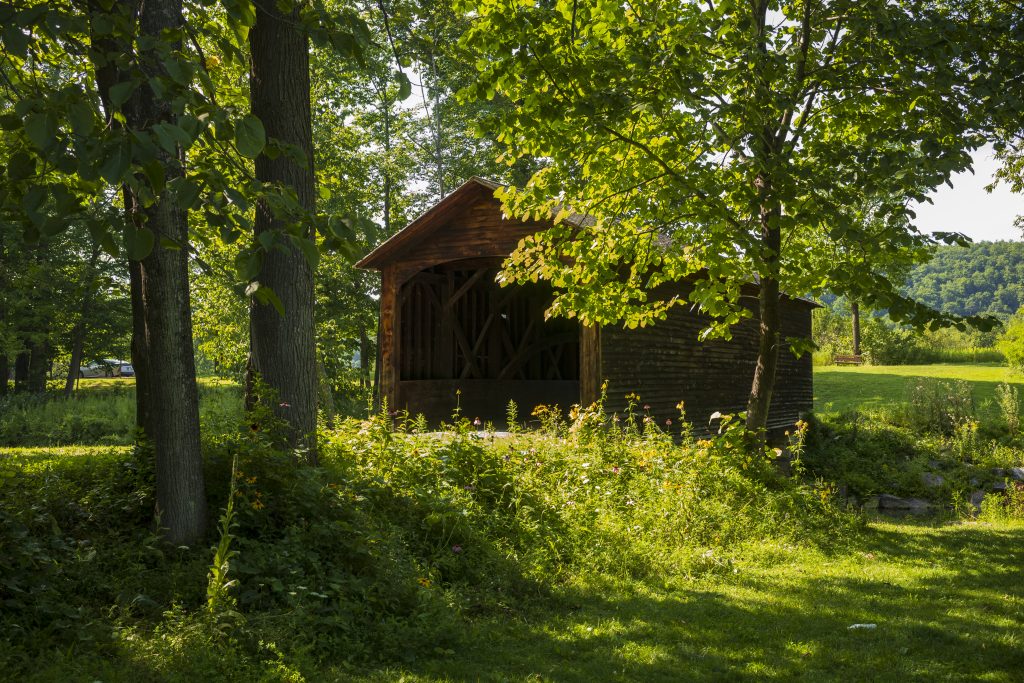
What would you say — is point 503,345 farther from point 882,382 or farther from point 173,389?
point 882,382

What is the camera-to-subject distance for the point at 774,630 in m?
5.41

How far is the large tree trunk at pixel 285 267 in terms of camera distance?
6.62m

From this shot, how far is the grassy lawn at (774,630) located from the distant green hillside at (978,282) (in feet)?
346

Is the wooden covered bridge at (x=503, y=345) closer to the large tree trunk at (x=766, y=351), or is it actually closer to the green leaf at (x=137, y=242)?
the large tree trunk at (x=766, y=351)

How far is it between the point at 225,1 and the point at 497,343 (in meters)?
15.6

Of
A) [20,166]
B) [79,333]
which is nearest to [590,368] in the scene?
[20,166]

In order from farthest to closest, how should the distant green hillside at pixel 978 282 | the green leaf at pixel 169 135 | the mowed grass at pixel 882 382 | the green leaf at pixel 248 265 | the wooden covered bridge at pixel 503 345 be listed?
the distant green hillside at pixel 978 282, the mowed grass at pixel 882 382, the wooden covered bridge at pixel 503 345, the green leaf at pixel 248 265, the green leaf at pixel 169 135

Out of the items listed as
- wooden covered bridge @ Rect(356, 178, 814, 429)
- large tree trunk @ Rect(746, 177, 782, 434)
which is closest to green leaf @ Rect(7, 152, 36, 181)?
large tree trunk @ Rect(746, 177, 782, 434)

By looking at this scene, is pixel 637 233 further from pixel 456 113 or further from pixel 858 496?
pixel 456 113

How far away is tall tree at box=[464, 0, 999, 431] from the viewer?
6953mm

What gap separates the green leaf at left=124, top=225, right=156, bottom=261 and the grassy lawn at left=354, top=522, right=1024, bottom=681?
2737 millimetres

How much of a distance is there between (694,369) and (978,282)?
10550 cm

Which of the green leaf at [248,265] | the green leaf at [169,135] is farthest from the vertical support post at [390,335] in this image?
the green leaf at [169,135]

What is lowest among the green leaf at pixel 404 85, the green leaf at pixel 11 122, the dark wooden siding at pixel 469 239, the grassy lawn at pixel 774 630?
the grassy lawn at pixel 774 630
